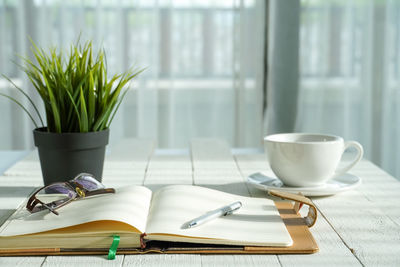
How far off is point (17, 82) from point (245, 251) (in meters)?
2.44

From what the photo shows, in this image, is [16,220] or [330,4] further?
[330,4]

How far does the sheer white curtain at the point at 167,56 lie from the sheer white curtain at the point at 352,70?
0.30 metres

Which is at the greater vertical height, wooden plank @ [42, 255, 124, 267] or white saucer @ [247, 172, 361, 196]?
white saucer @ [247, 172, 361, 196]

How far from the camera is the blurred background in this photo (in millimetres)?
2838

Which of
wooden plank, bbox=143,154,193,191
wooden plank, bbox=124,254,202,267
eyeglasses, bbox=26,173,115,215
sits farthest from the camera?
wooden plank, bbox=143,154,193,191

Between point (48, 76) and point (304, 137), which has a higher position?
point (48, 76)

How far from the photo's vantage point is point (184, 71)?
114 inches

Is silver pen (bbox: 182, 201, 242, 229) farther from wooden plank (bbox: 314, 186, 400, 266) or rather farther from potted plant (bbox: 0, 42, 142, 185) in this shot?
potted plant (bbox: 0, 42, 142, 185)

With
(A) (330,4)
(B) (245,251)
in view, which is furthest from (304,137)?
(A) (330,4)

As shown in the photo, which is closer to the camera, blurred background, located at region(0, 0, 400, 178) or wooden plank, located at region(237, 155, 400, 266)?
wooden plank, located at region(237, 155, 400, 266)

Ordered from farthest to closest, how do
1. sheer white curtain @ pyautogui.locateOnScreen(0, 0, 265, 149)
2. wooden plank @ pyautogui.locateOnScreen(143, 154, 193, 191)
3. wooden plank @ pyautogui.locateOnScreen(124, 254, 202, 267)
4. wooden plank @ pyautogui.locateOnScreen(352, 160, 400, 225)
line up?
sheer white curtain @ pyautogui.locateOnScreen(0, 0, 265, 149), wooden plank @ pyautogui.locateOnScreen(143, 154, 193, 191), wooden plank @ pyautogui.locateOnScreen(352, 160, 400, 225), wooden plank @ pyautogui.locateOnScreen(124, 254, 202, 267)

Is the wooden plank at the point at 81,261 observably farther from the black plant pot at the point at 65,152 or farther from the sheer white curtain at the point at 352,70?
the sheer white curtain at the point at 352,70

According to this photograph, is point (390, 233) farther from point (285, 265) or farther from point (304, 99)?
point (304, 99)

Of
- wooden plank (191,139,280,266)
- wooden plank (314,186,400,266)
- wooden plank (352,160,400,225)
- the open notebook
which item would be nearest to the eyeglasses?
the open notebook
